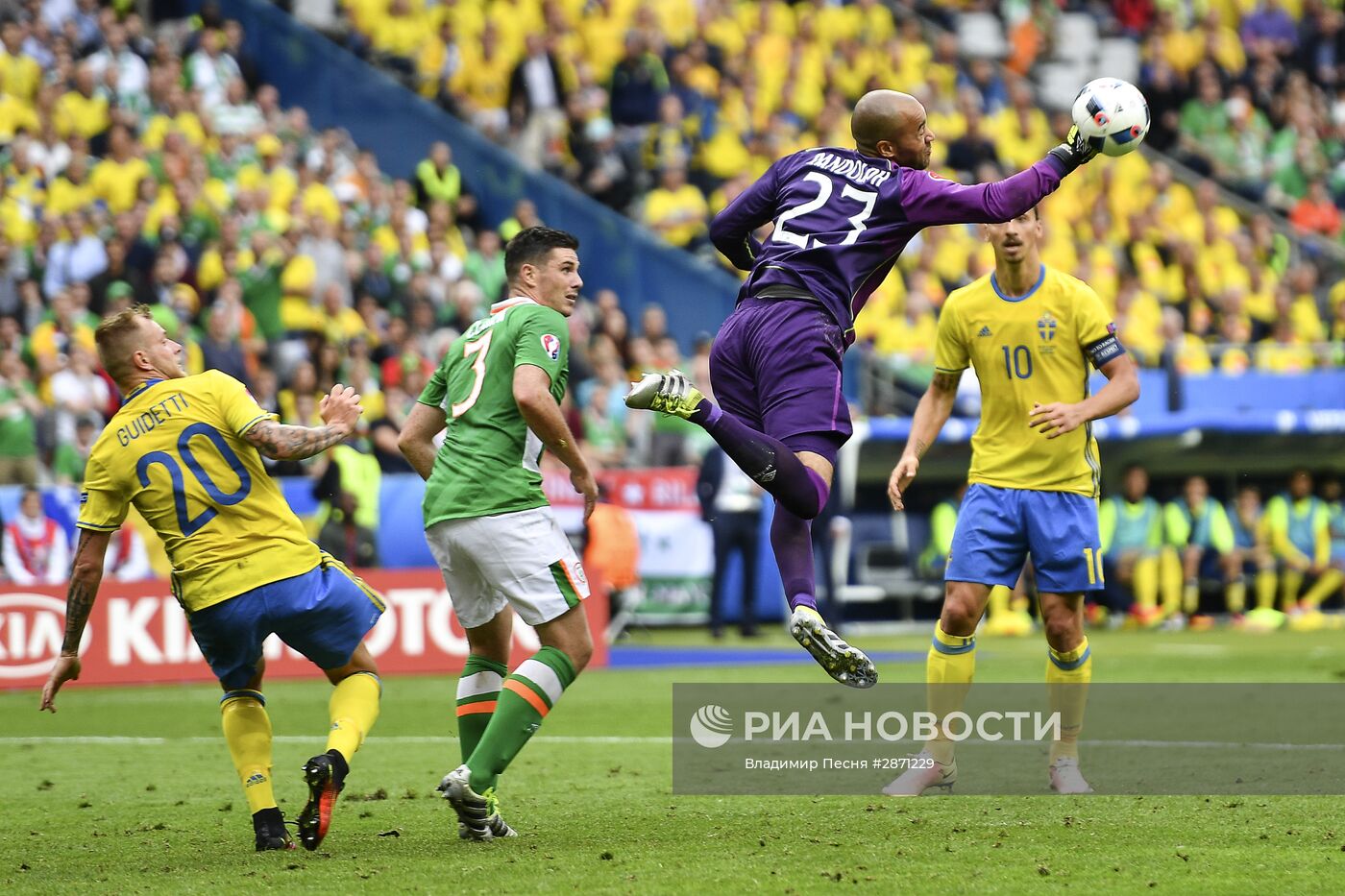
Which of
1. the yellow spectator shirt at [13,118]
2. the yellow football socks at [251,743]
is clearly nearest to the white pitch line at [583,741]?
the yellow football socks at [251,743]

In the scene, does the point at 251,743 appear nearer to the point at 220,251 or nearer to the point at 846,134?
the point at 220,251

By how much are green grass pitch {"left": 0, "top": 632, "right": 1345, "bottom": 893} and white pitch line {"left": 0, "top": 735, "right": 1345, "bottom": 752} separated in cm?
5

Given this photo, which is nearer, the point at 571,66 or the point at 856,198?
the point at 856,198

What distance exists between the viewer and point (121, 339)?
22.3ft

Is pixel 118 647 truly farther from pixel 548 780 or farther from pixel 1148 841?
pixel 1148 841

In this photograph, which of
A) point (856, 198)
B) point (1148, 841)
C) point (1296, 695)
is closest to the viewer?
point (1148, 841)

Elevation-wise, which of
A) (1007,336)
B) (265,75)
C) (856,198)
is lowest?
(1007,336)

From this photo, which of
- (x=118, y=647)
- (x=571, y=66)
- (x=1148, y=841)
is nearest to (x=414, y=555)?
(x=118, y=647)

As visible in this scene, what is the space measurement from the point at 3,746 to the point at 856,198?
6284 mm

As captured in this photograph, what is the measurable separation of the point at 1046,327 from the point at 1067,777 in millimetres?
1944

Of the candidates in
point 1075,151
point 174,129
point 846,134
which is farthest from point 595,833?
point 846,134

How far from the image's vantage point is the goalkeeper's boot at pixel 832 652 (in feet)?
22.2

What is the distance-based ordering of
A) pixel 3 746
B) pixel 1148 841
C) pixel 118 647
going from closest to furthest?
pixel 1148 841 < pixel 3 746 < pixel 118 647

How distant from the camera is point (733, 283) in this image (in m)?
21.1
